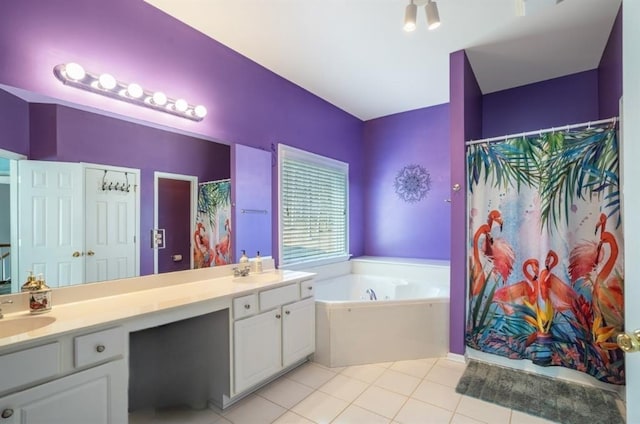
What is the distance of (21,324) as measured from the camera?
142cm

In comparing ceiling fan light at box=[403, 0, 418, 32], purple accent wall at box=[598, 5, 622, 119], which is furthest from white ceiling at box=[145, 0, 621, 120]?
ceiling fan light at box=[403, 0, 418, 32]

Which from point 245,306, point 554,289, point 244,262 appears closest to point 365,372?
point 245,306

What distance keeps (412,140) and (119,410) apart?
3850 millimetres

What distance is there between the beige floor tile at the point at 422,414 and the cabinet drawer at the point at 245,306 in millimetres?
1126

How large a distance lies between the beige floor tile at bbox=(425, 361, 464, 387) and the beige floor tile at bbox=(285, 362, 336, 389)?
773 millimetres

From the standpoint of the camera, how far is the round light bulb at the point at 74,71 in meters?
1.69

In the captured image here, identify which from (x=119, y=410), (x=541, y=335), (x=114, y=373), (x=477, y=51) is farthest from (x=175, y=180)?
(x=541, y=335)

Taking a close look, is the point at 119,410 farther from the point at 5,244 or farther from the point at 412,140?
the point at 412,140

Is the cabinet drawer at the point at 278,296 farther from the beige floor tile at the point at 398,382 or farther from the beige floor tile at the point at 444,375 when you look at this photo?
the beige floor tile at the point at 444,375

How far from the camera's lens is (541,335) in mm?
2305

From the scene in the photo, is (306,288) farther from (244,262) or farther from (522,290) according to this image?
(522,290)

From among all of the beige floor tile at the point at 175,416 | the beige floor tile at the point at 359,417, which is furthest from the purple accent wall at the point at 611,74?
the beige floor tile at the point at 175,416

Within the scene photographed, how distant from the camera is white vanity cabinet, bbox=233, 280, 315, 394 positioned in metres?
1.98

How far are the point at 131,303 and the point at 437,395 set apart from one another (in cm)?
205
